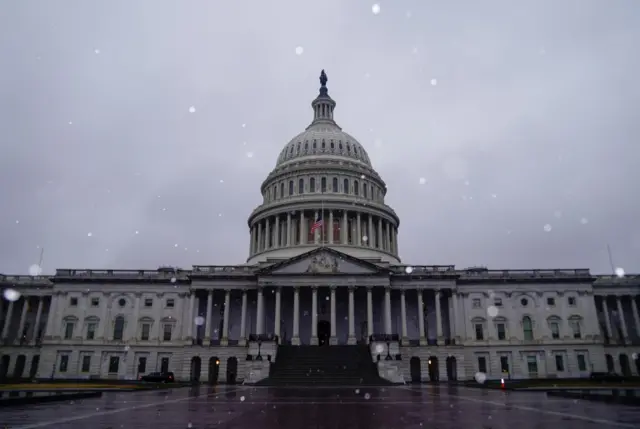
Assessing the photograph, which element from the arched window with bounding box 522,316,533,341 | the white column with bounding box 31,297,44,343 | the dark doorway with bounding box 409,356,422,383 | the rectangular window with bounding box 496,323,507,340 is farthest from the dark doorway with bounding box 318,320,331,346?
the white column with bounding box 31,297,44,343

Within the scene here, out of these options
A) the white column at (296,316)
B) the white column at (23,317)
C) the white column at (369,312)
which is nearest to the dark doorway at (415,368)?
the white column at (369,312)

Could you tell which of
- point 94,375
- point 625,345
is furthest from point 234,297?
point 625,345

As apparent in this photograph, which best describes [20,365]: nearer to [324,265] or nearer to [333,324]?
[333,324]

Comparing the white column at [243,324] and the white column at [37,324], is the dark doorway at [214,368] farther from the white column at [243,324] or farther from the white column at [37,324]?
the white column at [37,324]

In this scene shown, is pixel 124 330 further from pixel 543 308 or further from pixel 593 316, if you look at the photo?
pixel 593 316

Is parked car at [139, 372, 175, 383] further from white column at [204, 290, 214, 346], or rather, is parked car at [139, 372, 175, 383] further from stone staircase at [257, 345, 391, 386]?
stone staircase at [257, 345, 391, 386]

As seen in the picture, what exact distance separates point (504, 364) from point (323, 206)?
119 ft

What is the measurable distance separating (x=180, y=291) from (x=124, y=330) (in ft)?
→ 30.2

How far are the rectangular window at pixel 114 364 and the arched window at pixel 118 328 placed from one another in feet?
8.57

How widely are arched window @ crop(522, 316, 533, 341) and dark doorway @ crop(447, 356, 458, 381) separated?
11301 mm

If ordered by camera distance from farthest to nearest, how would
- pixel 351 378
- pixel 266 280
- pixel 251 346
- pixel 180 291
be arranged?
pixel 180 291, pixel 266 280, pixel 251 346, pixel 351 378

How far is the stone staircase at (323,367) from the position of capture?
48.7m

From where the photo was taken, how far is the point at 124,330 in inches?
2751

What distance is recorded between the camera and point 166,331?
70.1 m
